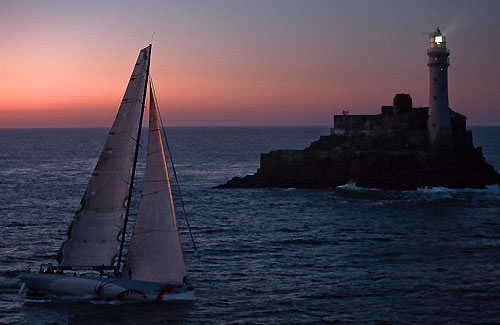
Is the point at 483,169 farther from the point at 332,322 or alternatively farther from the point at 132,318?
the point at 132,318

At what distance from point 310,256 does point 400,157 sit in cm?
3318

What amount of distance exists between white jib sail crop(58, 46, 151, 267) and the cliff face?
44.2 metres

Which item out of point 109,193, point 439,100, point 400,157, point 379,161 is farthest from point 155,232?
point 439,100

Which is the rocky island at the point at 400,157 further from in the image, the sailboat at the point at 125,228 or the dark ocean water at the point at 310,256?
the sailboat at the point at 125,228

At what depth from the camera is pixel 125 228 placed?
958 inches

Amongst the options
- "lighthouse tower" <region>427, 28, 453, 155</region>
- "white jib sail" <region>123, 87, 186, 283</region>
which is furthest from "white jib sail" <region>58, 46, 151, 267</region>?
"lighthouse tower" <region>427, 28, 453, 155</region>

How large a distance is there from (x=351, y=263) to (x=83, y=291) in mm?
15778

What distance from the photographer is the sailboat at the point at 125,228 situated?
24.2 meters

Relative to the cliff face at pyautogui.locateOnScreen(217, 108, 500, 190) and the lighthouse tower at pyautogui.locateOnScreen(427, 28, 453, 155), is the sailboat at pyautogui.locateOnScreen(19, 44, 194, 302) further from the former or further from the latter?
the lighthouse tower at pyautogui.locateOnScreen(427, 28, 453, 155)

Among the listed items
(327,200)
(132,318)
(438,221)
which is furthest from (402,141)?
(132,318)

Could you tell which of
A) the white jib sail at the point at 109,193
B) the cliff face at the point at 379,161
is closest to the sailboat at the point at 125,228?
the white jib sail at the point at 109,193

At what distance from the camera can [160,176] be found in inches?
965

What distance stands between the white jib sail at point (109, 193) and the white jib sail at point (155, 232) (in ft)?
2.41

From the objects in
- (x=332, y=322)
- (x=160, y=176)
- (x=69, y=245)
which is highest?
(x=160, y=176)
